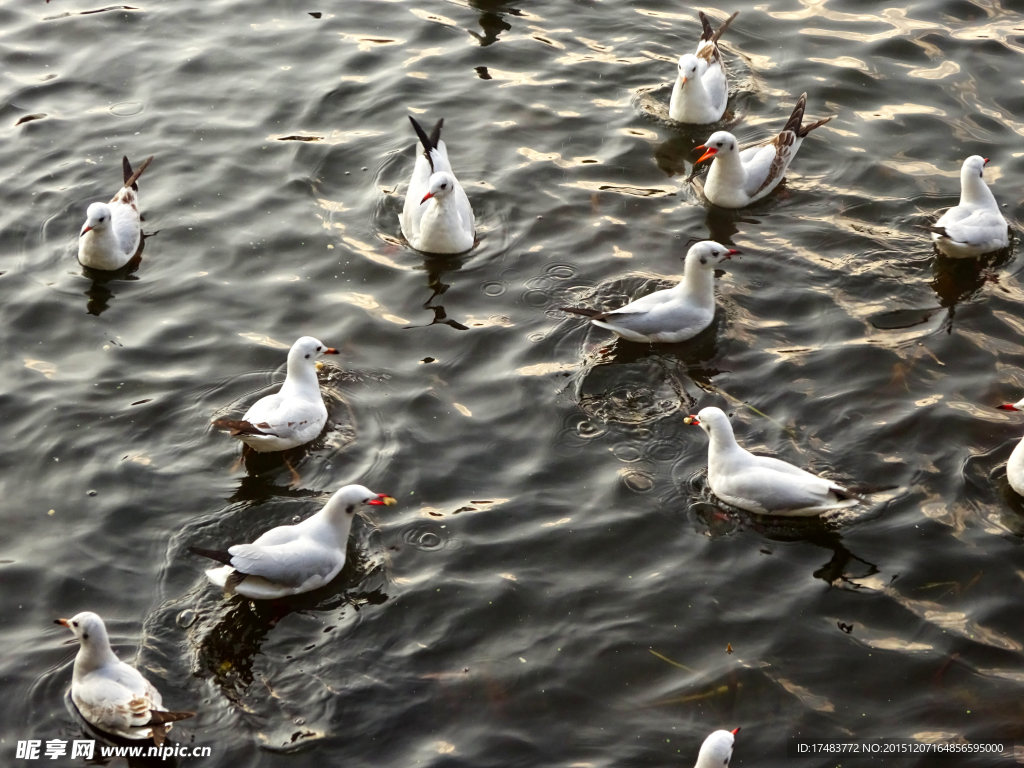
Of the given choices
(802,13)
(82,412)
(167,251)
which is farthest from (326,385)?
(802,13)

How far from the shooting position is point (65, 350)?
33.6 ft

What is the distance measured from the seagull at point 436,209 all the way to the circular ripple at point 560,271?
0.92 metres

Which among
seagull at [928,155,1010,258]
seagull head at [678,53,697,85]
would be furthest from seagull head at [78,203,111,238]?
seagull at [928,155,1010,258]

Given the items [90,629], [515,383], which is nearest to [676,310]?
[515,383]

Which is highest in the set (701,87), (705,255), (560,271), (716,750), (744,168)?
(701,87)

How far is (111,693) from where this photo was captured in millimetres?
6781

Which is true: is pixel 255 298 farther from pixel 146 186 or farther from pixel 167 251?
pixel 146 186

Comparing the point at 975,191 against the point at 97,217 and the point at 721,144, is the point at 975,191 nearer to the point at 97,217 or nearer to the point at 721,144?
the point at 721,144

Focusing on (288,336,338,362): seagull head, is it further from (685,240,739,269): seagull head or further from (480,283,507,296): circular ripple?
(685,240,739,269): seagull head

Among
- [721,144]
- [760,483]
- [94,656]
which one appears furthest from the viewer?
[721,144]

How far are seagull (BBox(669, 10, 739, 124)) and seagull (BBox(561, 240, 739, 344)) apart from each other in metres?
3.23

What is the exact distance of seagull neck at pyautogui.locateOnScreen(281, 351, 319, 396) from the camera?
8992mm

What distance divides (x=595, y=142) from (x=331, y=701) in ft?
25.3

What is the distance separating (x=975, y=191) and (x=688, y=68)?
348 centimetres
